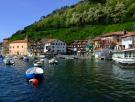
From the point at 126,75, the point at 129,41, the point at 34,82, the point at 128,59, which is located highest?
the point at 129,41

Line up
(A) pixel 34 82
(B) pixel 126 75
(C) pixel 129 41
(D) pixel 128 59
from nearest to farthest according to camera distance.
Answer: (A) pixel 34 82 < (B) pixel 126 75 < (D) pixel 128 59 < (C) pixel 129 41

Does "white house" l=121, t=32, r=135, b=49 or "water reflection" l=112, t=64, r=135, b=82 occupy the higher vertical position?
"white house" l=121, t=32, r=135, b=49

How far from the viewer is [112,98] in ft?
163

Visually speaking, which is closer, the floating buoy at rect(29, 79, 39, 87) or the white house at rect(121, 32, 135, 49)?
the floating buoy at rect(29, 79, 39, 87)

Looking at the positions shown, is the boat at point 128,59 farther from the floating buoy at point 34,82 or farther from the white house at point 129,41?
the white house at point 129,41

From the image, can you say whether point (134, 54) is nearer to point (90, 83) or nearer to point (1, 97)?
point (90, 83)

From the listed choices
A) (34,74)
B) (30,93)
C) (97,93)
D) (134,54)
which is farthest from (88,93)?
(134,54)

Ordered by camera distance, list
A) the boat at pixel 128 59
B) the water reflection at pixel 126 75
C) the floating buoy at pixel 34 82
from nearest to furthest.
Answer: the floating buoy at pixel 34 82 < the water reflection at pixel 126 75 < the boat at pixel 128 59

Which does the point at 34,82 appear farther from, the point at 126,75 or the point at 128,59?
the point at 128,59

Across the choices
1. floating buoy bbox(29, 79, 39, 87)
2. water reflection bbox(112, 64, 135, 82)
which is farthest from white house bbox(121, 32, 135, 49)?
floating buoy bbox(29, 79, 39, 87)

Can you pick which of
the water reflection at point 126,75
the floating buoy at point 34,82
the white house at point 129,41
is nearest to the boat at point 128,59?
the water reflection at point 126,75

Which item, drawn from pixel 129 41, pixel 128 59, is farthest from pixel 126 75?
pixel 129 41

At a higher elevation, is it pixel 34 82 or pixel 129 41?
pixel 129 41

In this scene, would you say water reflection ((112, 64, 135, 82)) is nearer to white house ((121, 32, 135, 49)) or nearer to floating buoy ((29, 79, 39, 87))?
floating buoy ((29, 79, 39, 87))
